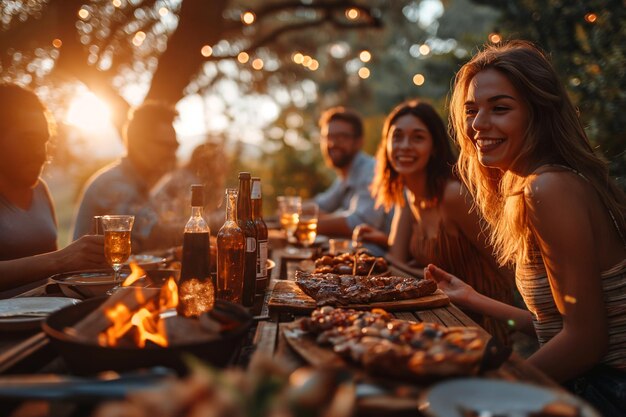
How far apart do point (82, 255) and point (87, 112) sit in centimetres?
601

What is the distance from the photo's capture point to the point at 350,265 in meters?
3.19

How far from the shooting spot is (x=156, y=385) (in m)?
1.16

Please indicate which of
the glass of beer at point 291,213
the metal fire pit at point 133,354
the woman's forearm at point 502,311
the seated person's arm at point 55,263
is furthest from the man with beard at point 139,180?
the metal fire pit at point 133,354

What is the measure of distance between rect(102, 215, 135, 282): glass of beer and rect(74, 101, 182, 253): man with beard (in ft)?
4.84

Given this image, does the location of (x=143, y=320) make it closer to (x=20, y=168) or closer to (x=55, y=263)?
(x=55, y=263)

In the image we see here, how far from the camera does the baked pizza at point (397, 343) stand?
137 cm

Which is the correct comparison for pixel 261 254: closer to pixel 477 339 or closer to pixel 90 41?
pixel 477 339

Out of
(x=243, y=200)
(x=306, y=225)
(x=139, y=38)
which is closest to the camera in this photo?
(x=243, y=200)

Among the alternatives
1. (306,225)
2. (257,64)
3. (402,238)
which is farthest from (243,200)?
(257,64)

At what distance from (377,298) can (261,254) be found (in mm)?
611

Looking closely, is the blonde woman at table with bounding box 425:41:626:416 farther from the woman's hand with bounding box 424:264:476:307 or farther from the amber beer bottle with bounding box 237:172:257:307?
the amber beer bottle with bounding box 237:172:257:307

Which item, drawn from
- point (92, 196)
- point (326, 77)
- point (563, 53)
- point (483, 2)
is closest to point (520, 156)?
point (92, 196)

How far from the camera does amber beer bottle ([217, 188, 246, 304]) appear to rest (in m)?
2.33

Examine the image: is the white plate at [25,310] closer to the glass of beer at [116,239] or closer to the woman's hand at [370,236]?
the glass of beer at [116,239]
